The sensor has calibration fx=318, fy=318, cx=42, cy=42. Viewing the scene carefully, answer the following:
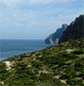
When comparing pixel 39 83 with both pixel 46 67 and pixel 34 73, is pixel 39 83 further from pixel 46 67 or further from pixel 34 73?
pixel 46 67

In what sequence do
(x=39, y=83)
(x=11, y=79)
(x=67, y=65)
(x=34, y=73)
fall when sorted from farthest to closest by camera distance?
(x=67, y=65) < (x=34, y=73) < (x=11, y=79) < (x=39, y=83)

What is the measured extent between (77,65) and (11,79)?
7809mm

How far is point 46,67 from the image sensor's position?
36844mm

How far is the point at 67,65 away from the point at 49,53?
8.40 meters

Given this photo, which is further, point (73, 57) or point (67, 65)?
point (73, 57)

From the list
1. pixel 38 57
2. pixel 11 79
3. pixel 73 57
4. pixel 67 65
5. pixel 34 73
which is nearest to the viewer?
pixel 11 79

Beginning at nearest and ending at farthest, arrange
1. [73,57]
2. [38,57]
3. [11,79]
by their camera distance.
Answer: [11,79], [73,57], [38,57]

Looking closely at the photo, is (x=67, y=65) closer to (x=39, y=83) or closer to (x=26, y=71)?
(x=26, y=71)

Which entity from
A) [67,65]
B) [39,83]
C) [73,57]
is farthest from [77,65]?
[39,83]

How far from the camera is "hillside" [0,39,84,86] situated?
97.3 feet

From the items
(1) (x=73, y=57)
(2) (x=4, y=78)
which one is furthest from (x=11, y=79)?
(1) (x=73, y=57)

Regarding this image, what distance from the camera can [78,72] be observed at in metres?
32.3

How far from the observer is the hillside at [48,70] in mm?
29656

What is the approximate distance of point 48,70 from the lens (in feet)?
A: 116
